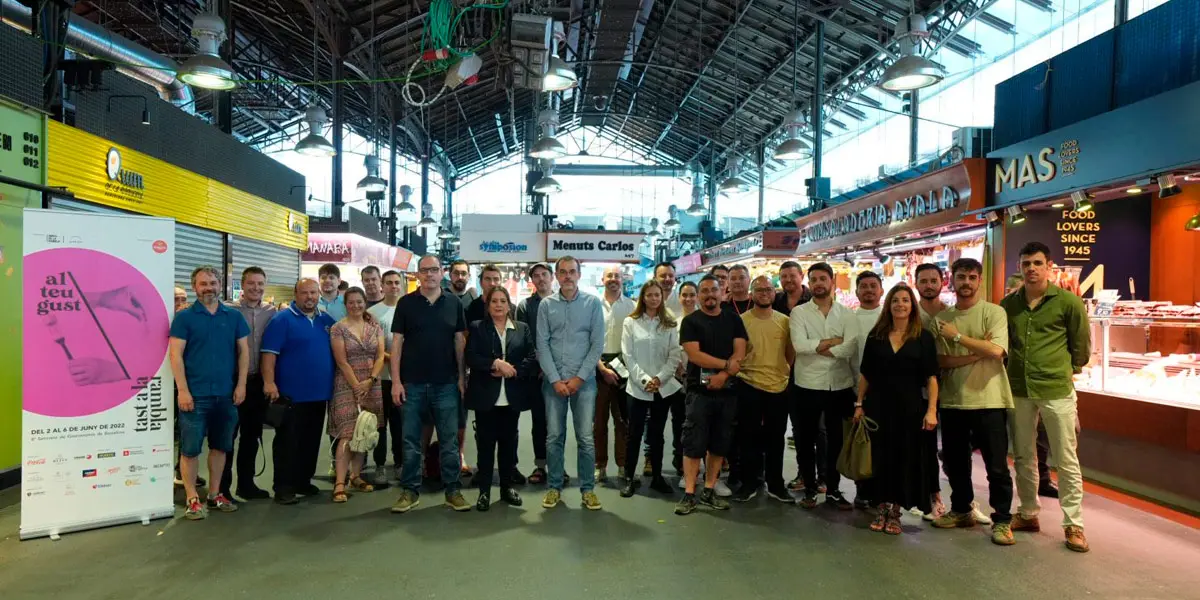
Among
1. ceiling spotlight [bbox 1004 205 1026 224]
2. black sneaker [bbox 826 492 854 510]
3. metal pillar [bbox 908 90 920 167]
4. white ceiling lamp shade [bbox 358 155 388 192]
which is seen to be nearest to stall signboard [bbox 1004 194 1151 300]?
ceiling spotlight [bbox 1004 205 1026 224]

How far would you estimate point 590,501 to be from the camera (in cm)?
432

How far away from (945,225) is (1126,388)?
234 centimetres

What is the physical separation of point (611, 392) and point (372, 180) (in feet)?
32.0

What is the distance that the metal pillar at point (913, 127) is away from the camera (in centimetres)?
1453

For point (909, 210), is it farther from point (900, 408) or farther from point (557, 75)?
point (900, 408)

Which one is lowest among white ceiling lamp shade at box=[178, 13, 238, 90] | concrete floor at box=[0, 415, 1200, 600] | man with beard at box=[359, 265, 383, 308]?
concrete floor at box=[0, 415, 1200, 600]

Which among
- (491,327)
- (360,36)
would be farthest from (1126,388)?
(360,36)

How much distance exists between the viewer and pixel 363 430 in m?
4.58

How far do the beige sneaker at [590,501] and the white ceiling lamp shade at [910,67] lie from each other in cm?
478

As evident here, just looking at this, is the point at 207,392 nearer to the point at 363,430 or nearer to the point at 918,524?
the point at 363,430

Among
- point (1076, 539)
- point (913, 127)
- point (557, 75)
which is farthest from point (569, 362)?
point (913, 127)

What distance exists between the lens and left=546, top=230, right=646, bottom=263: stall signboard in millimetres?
7961

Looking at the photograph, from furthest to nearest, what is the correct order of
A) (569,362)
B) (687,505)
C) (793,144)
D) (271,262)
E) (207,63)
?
(793,144) < (271,262) < (207,63) < (569,362) < (687,505)

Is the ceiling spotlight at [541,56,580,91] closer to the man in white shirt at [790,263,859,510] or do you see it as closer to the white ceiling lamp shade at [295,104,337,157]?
the man in white shirt at [790,263,859,510]
